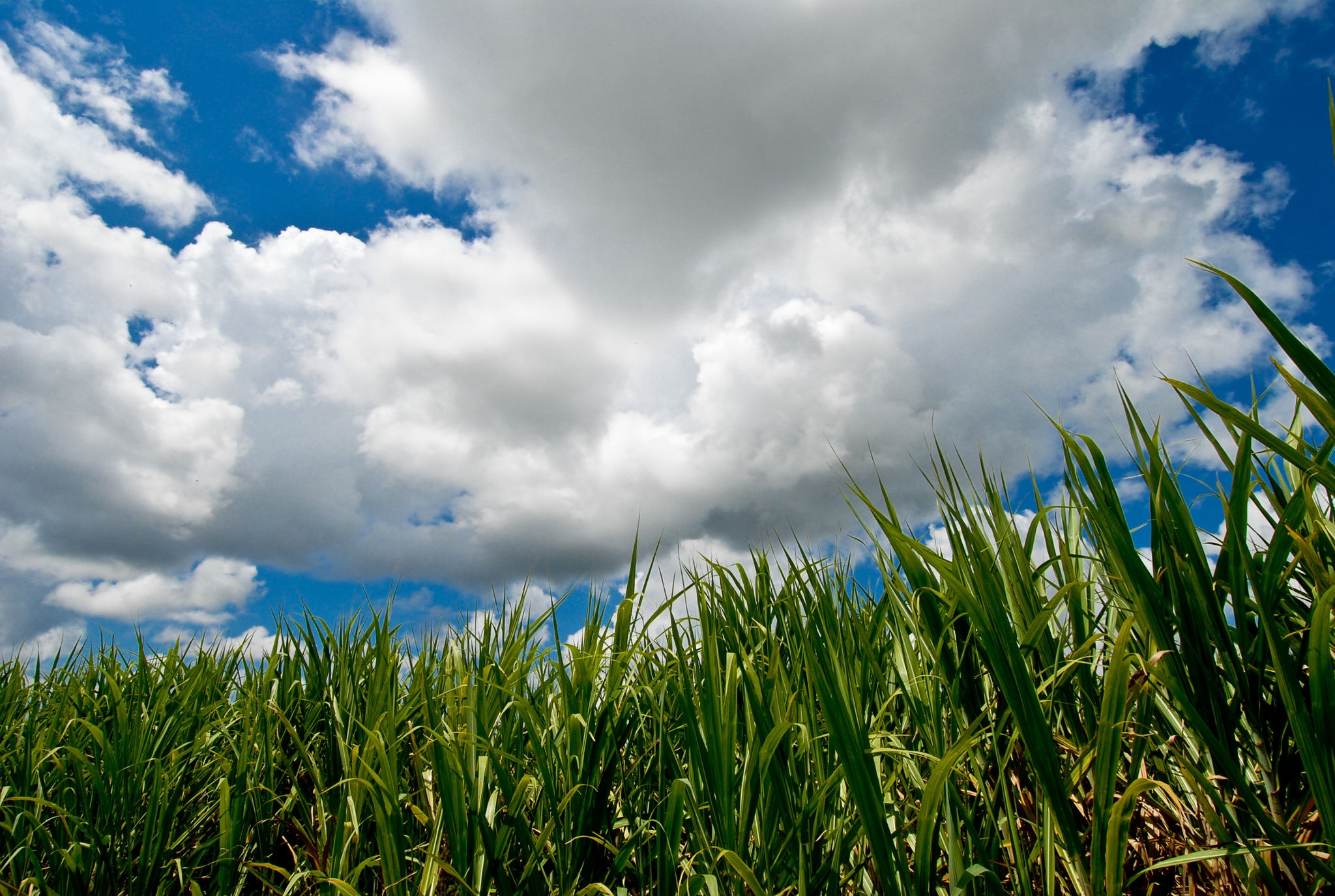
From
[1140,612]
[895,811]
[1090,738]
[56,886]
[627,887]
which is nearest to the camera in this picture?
[1140,612]

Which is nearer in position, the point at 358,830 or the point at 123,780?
the point at 358,830

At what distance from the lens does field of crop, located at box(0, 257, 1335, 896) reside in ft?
4.16

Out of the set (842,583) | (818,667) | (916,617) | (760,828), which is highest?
(842,583)

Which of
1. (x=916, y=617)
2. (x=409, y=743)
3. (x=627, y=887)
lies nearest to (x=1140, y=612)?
(x=916, y=617)

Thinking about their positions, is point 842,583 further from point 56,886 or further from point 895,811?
point 56,886

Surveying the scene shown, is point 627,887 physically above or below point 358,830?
below

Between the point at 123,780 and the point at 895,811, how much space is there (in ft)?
8.56

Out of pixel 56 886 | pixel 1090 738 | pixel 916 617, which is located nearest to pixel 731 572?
pixel 916 617

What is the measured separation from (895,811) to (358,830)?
1.51 m

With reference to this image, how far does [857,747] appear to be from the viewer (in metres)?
1.39

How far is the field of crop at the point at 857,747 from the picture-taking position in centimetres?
127

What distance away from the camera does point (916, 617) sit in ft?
5.72

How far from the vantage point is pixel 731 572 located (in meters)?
2.51

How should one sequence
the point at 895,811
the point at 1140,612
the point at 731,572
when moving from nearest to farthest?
the point at 1140,612, the point at 895,811, the point at 731,572
